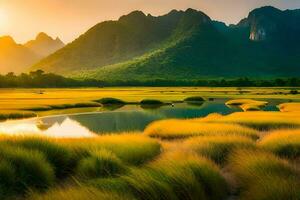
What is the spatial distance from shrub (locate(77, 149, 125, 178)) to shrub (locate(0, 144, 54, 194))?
3.20 ft

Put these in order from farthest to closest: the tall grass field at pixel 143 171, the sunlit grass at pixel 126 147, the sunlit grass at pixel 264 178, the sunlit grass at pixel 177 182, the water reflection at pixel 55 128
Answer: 1. the water reflection at pixel 55 128
2. the sunlit grass at pixel 126 147
3. the sunlit grass at pixel 264 178
4. the tall grass field at pixel 143 171
5. the sunlit grass at pixel 177 182

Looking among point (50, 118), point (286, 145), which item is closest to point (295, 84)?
point (50, 118)

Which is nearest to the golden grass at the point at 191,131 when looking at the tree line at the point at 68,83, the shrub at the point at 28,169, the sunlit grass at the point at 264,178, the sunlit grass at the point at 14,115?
the sunlit grass at the point at 264,178

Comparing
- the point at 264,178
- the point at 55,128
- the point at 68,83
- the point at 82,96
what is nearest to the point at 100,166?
the point at 264,178

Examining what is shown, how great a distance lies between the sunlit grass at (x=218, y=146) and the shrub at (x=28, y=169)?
6.05 meters

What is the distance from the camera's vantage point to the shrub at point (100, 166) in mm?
12633

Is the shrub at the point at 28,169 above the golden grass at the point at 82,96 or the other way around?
above

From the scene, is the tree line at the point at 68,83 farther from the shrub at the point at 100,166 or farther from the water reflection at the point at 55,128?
the shrub at the point at 100,166

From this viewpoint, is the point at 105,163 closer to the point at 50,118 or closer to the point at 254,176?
the point at 254,176

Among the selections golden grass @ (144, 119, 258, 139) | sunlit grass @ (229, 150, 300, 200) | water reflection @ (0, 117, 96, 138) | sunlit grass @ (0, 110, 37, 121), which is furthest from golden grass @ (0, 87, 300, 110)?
sunlit grass @ (229, 150, 300, 200)

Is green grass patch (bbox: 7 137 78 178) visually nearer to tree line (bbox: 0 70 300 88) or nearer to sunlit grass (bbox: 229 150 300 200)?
sunlit grass (bbox: 229 150 300 200)

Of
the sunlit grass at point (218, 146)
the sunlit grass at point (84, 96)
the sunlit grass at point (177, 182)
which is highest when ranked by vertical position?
the sunlit grass at point (177, 182)

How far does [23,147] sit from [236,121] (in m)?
18.5

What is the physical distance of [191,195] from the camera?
384 inches
